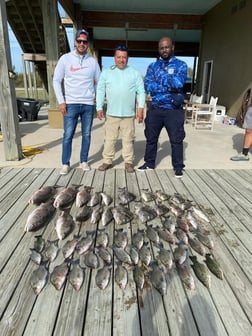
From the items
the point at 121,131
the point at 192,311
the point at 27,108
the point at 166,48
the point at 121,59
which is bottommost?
the point at 192,311

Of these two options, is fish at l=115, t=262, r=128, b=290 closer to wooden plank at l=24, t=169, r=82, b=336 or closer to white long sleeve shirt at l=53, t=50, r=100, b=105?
wooden plank at l=24, t=169, r=82, b=336

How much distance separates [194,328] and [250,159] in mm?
3706

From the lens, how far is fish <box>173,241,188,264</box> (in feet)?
6.27

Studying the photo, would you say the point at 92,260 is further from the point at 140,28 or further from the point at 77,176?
the point at 140,28

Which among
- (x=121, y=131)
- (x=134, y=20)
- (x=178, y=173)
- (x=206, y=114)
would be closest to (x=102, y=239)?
(x=178, y=173)

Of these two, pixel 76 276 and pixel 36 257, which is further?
pixel 36 257

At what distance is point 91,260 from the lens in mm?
1884

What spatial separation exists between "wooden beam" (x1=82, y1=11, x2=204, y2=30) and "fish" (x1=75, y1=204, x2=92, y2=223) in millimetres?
10184

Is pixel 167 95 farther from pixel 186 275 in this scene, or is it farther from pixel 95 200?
pixel 186 275

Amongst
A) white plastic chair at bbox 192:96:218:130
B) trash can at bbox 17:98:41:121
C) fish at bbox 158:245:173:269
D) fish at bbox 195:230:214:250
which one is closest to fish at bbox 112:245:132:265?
fish at bbox 158:245:173:269

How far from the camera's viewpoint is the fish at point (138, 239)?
2.05m

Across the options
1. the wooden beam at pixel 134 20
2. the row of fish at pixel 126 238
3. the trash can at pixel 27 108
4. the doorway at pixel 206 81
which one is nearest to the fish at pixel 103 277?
the row of fish at pixel 126 238

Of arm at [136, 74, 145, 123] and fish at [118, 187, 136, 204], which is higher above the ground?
arm at [136, 74, 145, 123]

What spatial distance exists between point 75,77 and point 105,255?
2300 millimetres
